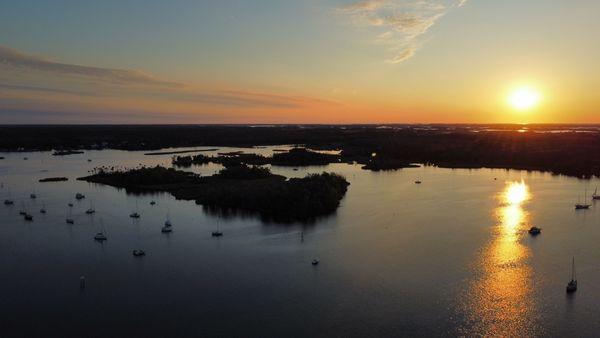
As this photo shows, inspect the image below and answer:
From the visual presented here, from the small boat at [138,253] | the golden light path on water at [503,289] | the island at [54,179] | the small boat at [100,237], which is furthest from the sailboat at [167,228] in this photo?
the island at [54,179]

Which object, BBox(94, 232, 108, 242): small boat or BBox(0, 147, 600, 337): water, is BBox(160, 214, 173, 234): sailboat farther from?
BBox(94, 232, 108, 242): small boat

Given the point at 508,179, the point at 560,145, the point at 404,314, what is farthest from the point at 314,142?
the point at 404,314

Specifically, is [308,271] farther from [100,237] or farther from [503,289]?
[100,237]

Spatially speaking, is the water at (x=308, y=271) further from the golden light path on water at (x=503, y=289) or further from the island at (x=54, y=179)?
the island at (x=54, y=179)

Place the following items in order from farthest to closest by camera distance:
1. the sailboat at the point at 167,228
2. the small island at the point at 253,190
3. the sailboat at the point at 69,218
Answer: the small island at the point at 253,190 → the sailboat at the point at 69,218 → the sailboat at the point at 167,228

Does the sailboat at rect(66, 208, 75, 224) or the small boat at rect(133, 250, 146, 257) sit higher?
the sailboat at rect(66, 208, 75, 224)

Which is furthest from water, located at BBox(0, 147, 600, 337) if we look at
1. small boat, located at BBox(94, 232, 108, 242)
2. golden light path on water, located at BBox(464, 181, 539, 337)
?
small boat, located at BBox(94, 232, 108, 242)

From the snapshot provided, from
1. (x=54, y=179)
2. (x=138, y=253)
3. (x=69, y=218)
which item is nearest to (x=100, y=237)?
(x=138, y=253)
